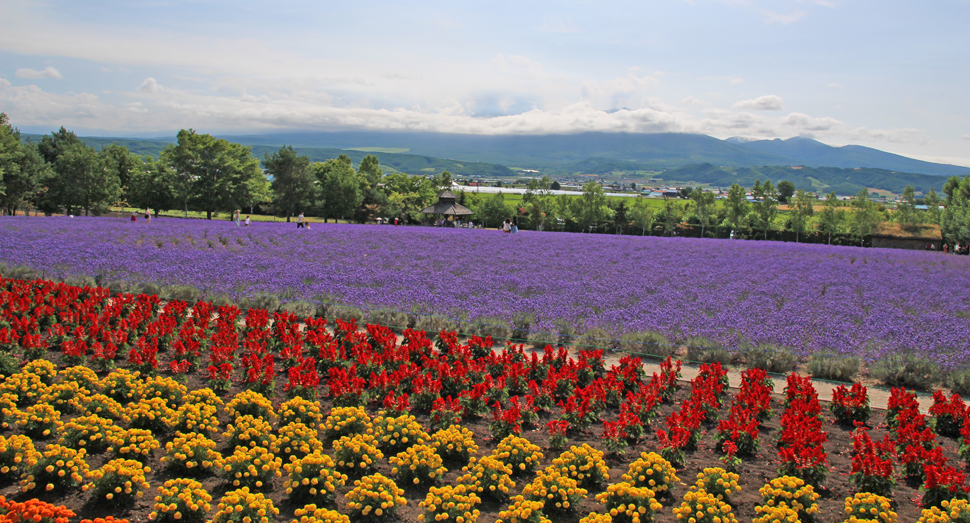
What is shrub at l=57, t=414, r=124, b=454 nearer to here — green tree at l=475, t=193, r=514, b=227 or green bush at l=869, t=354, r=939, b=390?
green bush at l=869, t=354, r=939, b=390

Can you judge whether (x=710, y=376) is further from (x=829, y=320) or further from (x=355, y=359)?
(x=829, y=320)

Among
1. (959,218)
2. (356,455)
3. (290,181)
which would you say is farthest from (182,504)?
(959,218)

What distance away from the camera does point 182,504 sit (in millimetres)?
4422

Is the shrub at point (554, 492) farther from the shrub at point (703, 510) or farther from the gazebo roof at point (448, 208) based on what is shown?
the gazebo roof at point (448, 208)

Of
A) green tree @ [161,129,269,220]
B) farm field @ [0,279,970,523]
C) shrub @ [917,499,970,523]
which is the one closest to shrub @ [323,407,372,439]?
farm field @ [0,279,970,523]

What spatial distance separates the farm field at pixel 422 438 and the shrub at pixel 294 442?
0.02m

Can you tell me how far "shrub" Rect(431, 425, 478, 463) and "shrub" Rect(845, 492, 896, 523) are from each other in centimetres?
339

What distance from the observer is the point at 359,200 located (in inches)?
2729

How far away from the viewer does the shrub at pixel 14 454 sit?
4.90m

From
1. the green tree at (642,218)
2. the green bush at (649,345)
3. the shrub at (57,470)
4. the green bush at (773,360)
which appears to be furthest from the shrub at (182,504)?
the green tree at (642,218)

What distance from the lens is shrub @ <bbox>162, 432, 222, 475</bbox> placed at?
17.1 feet

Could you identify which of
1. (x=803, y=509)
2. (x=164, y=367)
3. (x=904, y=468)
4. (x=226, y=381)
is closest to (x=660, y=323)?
(x=904, y=468)

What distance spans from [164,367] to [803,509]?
27.3 feet

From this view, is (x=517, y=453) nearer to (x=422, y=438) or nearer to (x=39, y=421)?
(x=422, y=438)
